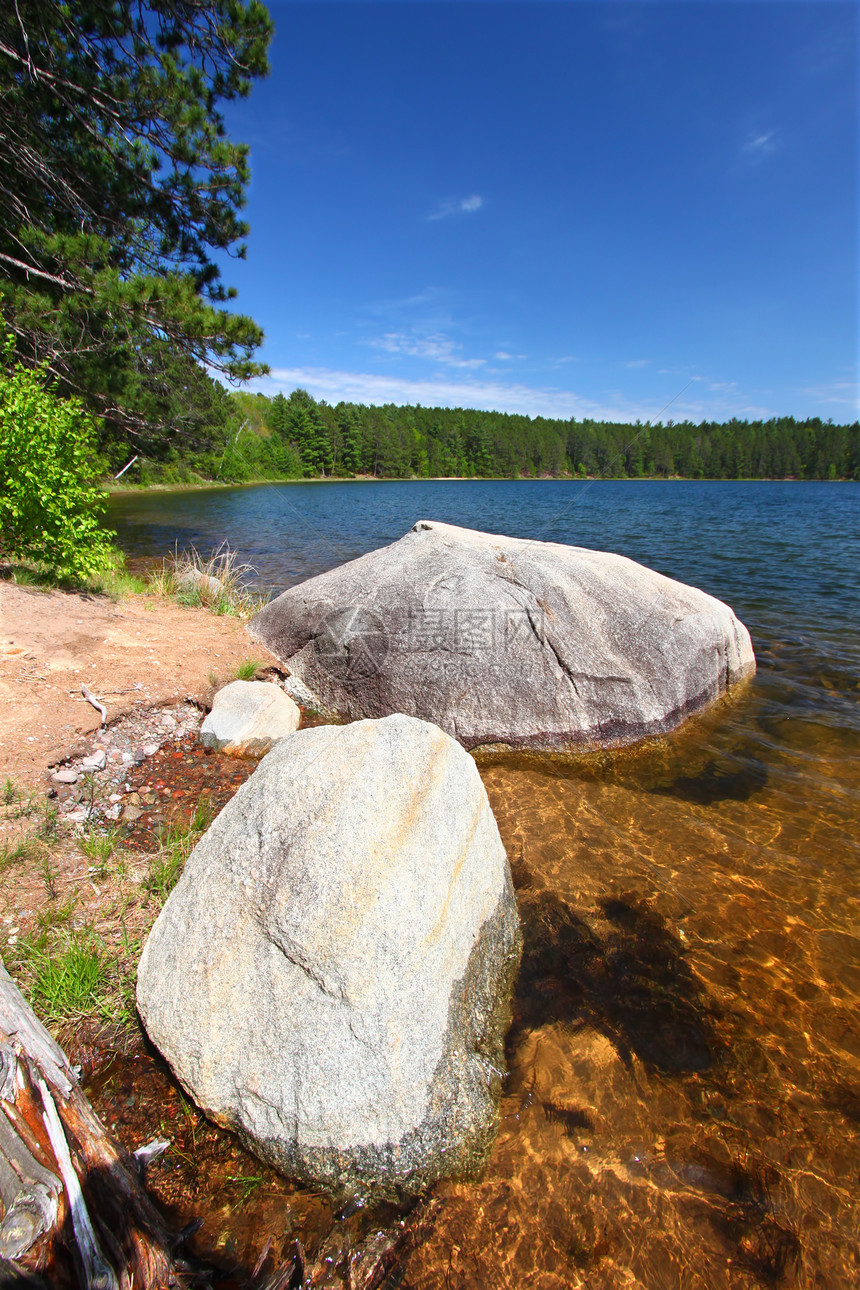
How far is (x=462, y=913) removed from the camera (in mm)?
3236

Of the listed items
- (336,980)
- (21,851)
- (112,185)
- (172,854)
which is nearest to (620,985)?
(336,980)

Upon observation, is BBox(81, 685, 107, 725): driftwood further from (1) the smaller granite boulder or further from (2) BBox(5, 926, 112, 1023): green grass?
(2) BBox(5, 926, 112, 1023): green grass

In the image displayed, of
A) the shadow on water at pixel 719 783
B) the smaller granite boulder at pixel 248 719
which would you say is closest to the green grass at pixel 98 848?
the smaller granite boulder at pixel 248 719

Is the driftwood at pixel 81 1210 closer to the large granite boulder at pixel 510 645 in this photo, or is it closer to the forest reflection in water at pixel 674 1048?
the forest reflection in water at pixel 674 1048

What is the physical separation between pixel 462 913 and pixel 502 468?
12596 cm

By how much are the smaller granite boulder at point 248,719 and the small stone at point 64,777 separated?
124 cm

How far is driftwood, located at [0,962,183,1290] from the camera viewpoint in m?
1.62

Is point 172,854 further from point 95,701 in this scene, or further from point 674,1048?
point 674,1048

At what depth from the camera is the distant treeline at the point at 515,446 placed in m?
90.5

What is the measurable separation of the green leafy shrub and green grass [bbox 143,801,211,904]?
5.67 metres

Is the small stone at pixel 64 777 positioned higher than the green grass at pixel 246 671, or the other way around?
the green grass at pixel 246 671

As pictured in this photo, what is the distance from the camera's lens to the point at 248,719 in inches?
241

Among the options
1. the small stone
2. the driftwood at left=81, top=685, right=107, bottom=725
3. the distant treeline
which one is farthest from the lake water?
the distant treeline

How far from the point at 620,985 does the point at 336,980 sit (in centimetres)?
203
